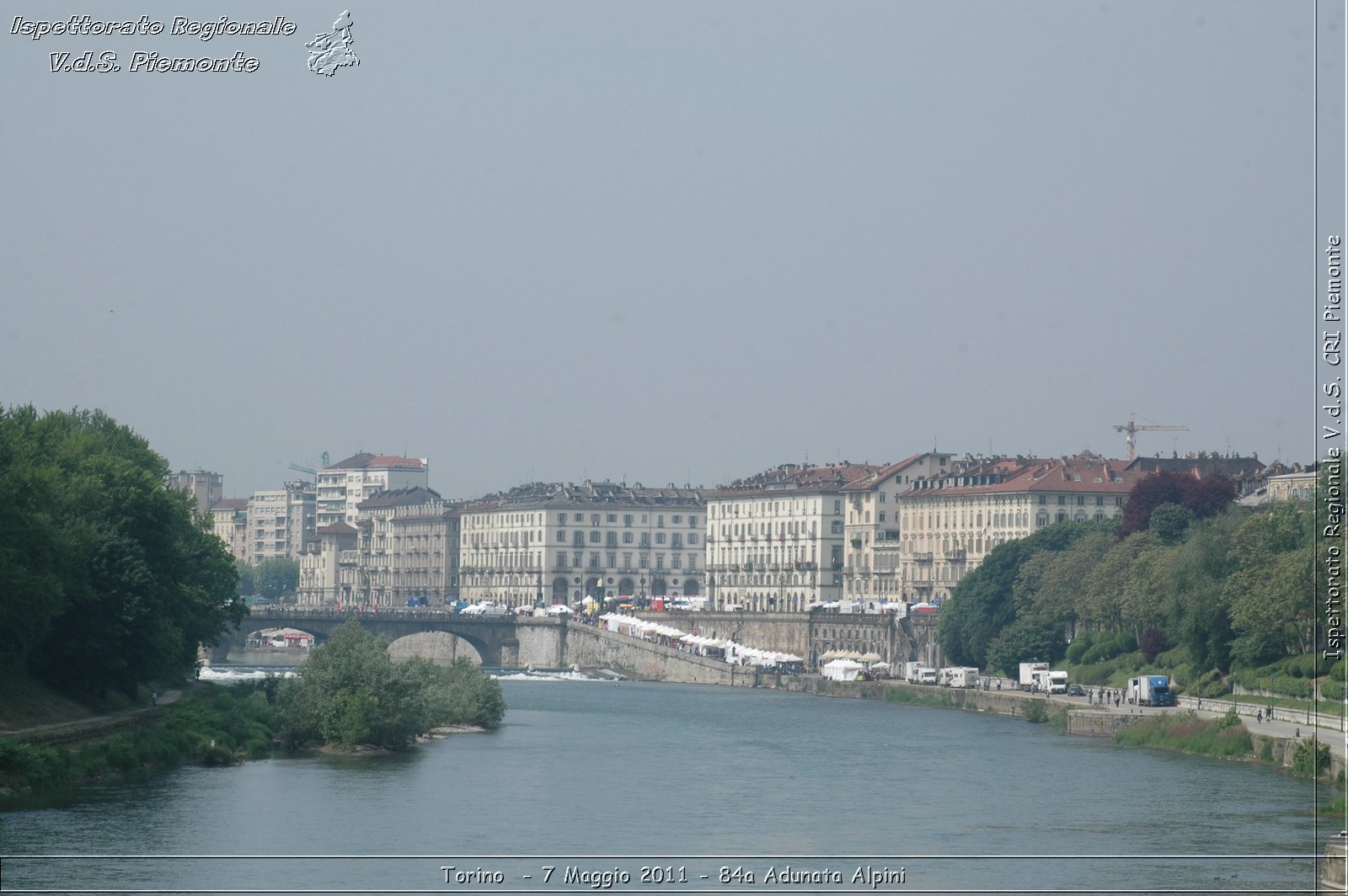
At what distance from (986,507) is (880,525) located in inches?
540

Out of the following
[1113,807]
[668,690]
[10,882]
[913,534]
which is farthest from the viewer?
[913,534]

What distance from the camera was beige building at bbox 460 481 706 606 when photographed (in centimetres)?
16200

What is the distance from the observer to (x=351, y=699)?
55625 mm

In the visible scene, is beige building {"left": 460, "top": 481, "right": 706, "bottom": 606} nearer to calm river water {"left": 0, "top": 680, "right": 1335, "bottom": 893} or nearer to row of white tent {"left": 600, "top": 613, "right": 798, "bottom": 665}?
row of white tent {"left": 600, "top": 613, "right": 798, "bottom": 665}

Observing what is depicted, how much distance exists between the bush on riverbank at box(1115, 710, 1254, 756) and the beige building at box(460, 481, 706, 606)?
9895 centimetres

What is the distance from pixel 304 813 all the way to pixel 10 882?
9.96 metres

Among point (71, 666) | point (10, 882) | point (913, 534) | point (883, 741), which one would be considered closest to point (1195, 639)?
point (883, 741)

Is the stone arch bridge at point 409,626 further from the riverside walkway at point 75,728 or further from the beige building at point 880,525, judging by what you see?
the riverside walkway at point 75,728

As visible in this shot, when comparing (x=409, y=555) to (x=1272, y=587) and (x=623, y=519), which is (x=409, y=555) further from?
(x=1272, y=587)

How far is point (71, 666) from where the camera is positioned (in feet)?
164

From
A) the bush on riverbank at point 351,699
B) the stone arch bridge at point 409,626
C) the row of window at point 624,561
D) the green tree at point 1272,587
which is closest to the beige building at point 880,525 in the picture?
the stone arch bridge at point 409,626

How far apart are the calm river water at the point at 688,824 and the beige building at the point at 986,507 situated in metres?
54.6

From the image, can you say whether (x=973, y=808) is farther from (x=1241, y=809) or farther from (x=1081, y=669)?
(x=1081, y=669)

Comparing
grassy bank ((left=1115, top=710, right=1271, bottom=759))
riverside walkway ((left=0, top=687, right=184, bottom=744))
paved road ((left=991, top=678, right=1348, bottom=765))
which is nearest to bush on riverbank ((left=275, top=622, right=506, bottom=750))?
riverside walkway ((left=0, top=687, right=184, bottom=744))
